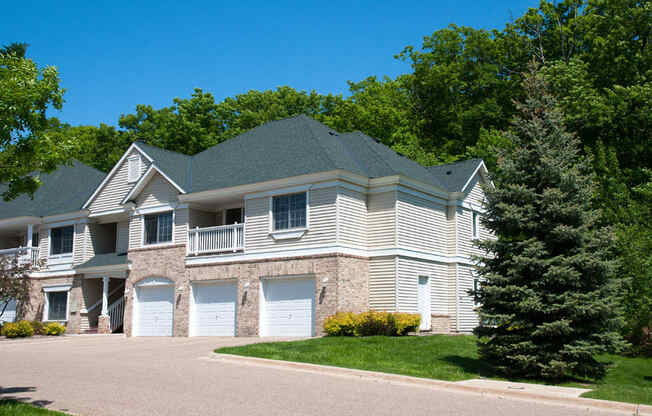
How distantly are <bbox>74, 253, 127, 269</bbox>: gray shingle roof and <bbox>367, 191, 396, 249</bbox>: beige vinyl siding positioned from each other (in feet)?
40.1

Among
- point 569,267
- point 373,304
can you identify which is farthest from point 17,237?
point 569,267

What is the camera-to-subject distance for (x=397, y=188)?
25.2 metres

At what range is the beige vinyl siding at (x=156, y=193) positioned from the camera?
95.5ft

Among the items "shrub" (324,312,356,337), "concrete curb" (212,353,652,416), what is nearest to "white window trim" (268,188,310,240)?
"shrub" (324,312,356,337)

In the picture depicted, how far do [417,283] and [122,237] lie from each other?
643 inches

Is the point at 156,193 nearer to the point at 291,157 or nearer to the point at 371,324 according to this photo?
the point at 291,157

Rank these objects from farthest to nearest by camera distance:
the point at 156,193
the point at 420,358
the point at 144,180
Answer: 1. the point at 144,180
2. the point at 156,193
3. the point at 420,358

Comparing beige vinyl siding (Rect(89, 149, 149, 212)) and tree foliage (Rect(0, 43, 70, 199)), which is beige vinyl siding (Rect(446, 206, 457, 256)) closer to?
beige vinyl siding (Rect(89, 149, 149, 212))

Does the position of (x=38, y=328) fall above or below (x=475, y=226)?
below

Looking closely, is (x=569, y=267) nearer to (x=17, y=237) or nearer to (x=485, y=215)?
(x=485, y=215)

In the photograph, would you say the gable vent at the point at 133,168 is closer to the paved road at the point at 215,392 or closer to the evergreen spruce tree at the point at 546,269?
the paved road at the point at 215,392

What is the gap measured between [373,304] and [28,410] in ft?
52.5

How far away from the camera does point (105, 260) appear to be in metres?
32.0

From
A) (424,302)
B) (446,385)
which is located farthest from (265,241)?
(446,385)
